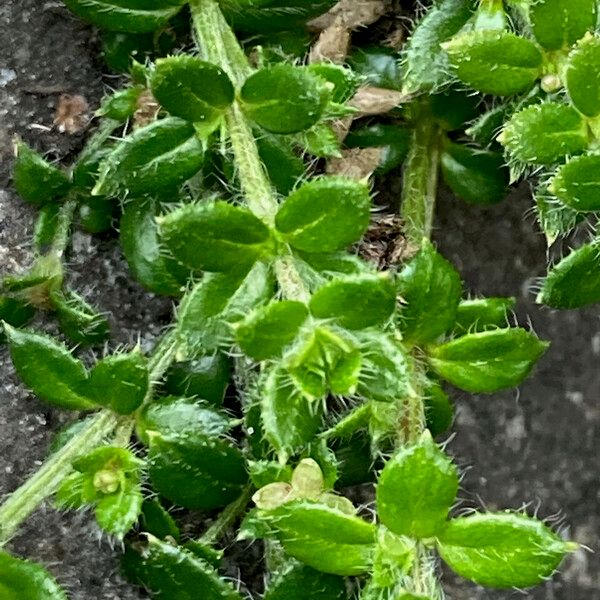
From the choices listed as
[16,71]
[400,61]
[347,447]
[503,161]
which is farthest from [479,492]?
[16,71]

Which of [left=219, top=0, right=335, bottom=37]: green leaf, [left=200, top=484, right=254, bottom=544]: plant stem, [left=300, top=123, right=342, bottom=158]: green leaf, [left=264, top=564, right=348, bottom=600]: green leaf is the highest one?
[left=219, top=0, right=335, bottom=37]: green leaf

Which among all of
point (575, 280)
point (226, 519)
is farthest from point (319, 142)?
point (226, 519)

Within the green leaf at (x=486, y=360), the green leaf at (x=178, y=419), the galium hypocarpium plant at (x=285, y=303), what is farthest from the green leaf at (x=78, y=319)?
the green leaf at (x=486, y=360)

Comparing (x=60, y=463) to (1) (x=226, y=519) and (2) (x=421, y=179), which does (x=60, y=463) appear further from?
(2) (x=421, y=179)

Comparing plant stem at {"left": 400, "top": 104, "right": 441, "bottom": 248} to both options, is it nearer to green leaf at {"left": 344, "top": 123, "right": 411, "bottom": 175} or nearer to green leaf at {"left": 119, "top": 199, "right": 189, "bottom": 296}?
green leaf at {"left": 344, "top": 123, "right": 411, "bottom": 175}

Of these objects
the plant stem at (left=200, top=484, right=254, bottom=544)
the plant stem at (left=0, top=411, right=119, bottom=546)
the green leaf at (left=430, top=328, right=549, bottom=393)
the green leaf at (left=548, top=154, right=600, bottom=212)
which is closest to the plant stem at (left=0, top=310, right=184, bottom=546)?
the plant stem at (left=0, top=411, right=119, bottom=546)

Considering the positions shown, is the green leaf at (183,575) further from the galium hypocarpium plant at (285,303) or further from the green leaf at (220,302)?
the green leaf at (220,302)
